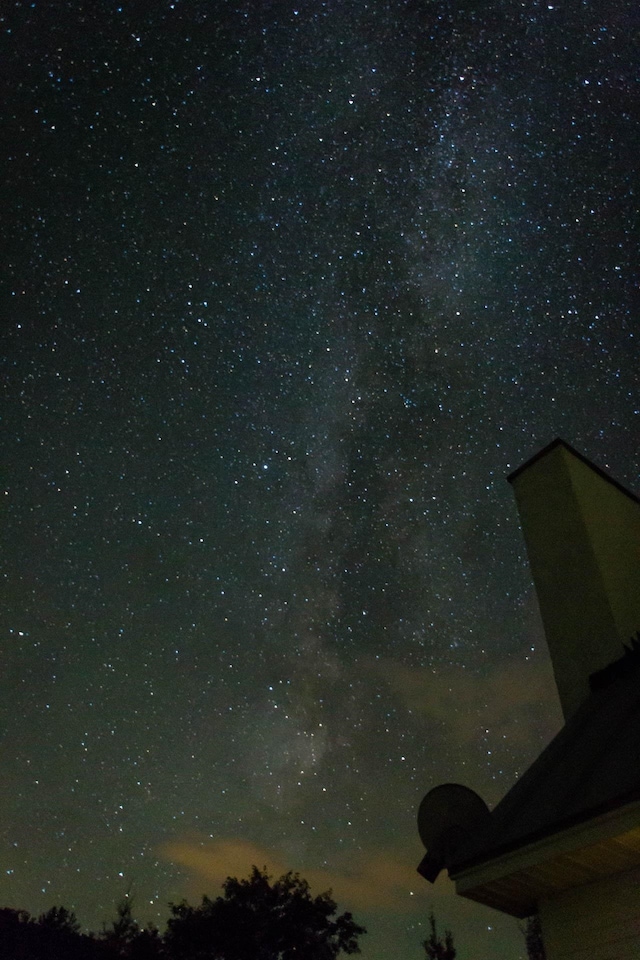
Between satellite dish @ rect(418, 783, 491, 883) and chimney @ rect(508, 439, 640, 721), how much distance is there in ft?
4.66

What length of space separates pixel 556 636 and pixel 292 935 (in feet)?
84.2

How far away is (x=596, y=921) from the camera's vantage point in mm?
4055

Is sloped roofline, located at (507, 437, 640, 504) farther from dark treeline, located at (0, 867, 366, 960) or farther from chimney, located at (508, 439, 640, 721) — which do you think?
dark treeline, located at (0, 867, 366, 960)

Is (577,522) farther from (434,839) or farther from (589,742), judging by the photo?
(434,839)

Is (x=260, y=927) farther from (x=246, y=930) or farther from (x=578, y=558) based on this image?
(x=578, y=558)

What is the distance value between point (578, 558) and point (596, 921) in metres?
3.44

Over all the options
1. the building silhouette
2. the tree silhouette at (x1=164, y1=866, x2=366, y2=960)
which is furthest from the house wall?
the tree silhouette at (x1=164, y1=866, x2=366, y2=960)

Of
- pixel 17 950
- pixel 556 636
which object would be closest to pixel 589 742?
pixel 556 636

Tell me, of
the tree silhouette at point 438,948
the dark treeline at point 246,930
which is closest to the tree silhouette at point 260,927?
the dark treeline at point 246,930

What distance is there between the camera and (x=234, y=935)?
86.1 feet

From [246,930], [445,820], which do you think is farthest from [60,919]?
[445,820]

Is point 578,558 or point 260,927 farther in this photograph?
point 260,927

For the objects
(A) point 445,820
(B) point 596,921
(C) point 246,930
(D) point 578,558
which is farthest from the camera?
(C) point 246,930

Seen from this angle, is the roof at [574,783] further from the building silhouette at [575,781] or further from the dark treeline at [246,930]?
the dark treeline at [246,930]
